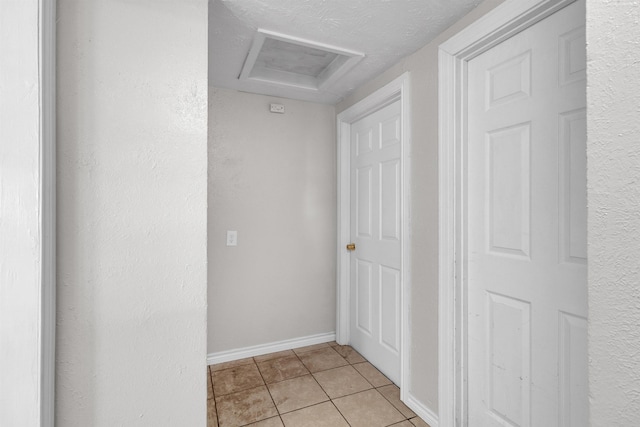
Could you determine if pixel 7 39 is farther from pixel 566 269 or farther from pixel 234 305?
pixel 566 269

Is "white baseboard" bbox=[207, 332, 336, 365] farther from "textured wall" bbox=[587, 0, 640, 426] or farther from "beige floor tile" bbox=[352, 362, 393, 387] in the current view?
"textured wall" bbox=[587, 0, 640, 426]

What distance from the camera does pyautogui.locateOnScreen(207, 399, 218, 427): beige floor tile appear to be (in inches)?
68.8

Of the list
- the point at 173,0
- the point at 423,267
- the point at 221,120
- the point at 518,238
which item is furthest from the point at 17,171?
the point at 518,238

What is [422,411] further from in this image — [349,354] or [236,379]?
[236,379]

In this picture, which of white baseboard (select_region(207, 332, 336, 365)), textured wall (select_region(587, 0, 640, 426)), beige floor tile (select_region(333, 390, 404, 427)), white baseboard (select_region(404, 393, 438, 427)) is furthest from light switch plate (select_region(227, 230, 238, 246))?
textured wall (select_region(587, 0, 640, 426))

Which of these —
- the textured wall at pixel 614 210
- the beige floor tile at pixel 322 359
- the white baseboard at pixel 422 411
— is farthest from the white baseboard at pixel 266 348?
the textured wall at pixel 614 210

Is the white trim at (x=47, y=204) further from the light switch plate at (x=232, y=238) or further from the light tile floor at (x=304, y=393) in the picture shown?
the light switch plate at (x=232, y=238)

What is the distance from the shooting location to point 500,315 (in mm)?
1463

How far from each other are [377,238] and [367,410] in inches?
44.7

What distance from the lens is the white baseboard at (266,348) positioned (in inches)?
96.9

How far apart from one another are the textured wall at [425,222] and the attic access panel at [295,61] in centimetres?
45

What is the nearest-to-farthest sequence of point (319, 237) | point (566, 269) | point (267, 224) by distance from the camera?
point (566, 269), point (267, 224), point (319, 237)

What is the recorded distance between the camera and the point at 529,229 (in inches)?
52.7

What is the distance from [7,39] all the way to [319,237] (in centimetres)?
221
